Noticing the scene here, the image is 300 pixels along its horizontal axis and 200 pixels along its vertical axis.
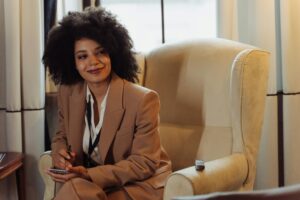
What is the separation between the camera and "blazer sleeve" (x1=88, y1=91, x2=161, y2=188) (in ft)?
5.43

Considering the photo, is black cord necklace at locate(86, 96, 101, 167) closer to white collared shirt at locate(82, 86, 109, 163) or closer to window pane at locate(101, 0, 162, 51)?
white collared shirt at locate(82, 86, 109, 163)

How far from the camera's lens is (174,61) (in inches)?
82.9

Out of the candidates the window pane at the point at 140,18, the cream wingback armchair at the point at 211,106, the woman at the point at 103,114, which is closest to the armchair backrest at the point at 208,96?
the cream wingback armchair at the point at 211,106

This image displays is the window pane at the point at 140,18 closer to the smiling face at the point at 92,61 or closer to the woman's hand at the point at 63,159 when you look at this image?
the smiling face at the point at 92,61

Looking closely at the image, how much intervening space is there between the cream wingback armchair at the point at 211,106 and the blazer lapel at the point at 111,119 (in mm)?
321

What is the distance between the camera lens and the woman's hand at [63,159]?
1.75 metres

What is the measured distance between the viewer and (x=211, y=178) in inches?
61.9

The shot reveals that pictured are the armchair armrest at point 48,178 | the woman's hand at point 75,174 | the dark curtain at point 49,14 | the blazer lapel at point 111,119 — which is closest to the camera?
the woman's hand at point 75,174

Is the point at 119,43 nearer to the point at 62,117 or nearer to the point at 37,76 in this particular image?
the point at 62,117

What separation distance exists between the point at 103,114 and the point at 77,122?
0.14 meters

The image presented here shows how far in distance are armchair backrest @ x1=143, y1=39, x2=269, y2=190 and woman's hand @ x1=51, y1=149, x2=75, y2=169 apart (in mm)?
488

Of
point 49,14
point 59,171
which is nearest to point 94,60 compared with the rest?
point 59,171

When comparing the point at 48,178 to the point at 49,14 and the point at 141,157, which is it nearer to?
the point at 141,157

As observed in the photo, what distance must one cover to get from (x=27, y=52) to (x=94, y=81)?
58 centimetres
